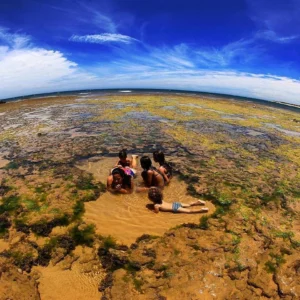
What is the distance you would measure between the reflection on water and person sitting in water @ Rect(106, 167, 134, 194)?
0.23 metres

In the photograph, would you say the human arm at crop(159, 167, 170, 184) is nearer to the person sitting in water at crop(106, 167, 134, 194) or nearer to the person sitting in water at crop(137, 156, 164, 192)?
the person sitting in water at crop(137, 156, 164, 192)

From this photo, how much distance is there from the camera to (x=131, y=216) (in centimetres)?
761

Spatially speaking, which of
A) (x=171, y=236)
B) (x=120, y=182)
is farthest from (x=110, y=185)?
(x=171, y=236)

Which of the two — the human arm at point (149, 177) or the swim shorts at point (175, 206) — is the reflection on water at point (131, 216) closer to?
the swim shorts at point (175, 206)

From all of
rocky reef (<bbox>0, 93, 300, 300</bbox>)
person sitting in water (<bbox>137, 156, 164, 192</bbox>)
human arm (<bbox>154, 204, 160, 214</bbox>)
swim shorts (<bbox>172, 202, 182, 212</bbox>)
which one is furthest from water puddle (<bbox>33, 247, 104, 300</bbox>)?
person sitting in water (<bbox>137, 156, 164, 192</bbox>)

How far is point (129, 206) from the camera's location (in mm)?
8172

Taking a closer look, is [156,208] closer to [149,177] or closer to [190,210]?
[190,210]

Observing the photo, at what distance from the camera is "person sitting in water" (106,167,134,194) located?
29.2 ft

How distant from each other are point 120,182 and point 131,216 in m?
1.73

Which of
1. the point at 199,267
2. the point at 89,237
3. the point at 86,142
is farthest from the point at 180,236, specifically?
the point at 86,142

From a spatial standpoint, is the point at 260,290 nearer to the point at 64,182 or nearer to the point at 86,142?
the point at 64,182

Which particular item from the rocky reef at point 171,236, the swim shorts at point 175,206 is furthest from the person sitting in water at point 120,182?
the swim shorts at point 175,206

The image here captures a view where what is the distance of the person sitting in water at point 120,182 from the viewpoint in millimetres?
8906

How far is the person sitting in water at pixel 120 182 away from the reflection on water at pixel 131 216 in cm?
23
